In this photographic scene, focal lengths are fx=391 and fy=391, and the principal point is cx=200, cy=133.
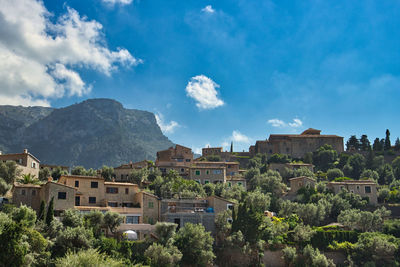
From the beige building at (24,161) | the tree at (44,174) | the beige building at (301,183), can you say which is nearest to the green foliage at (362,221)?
the beige building at (301,183)

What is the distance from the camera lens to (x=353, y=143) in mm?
103625

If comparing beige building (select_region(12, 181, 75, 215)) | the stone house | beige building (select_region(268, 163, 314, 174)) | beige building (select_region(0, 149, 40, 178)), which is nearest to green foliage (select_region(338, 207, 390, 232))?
the stone house

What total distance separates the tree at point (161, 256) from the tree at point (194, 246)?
1862 millimetres

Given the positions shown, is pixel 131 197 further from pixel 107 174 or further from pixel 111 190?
pixel 107 174

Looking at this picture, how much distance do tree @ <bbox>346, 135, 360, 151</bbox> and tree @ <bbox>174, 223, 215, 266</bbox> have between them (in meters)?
73.3

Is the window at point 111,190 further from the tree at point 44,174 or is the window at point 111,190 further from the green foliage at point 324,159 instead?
the green foliage at point 324,159

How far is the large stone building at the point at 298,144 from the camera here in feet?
332

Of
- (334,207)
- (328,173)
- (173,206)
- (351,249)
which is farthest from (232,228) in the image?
(328,173)

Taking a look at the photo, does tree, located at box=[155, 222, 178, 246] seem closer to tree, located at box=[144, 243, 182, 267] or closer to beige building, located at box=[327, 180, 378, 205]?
tree, located at box=[144, 243, 182, 267]

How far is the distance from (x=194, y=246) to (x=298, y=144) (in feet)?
218

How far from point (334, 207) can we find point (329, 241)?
10.2 m

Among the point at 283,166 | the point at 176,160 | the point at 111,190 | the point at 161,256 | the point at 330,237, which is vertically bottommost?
the point at 161,256

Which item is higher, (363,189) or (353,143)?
(353,143)

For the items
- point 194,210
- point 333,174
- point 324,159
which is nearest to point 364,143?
point 324,159
